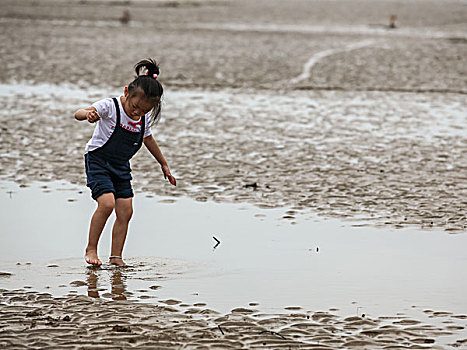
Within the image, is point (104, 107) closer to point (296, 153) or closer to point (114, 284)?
point (114, 284)

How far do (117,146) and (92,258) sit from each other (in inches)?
30.0

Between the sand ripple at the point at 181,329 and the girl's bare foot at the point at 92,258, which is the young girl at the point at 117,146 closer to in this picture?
the girl's bare foot at the point at 92,258

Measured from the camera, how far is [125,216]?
19.9 ft

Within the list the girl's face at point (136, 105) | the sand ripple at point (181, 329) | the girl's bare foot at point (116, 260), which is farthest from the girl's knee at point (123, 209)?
the sand ripple at point (181, 329)

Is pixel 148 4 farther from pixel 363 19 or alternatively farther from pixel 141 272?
pixel 141 272

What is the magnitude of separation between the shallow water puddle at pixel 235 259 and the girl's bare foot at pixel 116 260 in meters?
→ 0.09

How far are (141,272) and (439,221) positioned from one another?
2.63 m

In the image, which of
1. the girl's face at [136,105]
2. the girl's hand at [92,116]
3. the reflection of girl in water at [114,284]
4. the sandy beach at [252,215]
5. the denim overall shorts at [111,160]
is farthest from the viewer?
the denim overall shorts at [111,160]

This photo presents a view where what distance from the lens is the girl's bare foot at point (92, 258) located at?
19.2ft

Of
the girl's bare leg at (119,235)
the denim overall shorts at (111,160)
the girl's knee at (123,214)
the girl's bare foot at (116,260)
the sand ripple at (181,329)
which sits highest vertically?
the denim overall shorts at (111,160)

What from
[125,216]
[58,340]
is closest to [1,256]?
[125,216]

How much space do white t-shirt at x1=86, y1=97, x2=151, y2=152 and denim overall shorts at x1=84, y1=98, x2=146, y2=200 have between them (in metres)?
0.02

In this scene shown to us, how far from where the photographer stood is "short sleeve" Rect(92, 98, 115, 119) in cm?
581

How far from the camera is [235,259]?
6.14 metres
